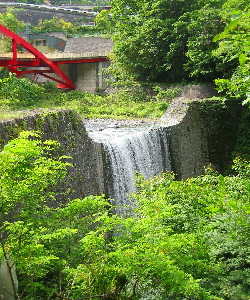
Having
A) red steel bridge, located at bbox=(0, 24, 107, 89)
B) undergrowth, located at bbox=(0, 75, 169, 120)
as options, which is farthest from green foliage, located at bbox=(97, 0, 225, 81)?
red steel bridge, located at bbox=(0, 24, 107, 89)

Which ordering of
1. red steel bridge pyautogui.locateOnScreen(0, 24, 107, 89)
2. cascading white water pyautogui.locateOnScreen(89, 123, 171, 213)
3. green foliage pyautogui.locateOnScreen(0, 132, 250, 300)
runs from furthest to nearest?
red steel bridge pyautogui.locateOnScreen(0, 24, 107, 89)
cascading white water pyautogui.locateOnScreen(89, 123, 171, 213)
green foliage pyautogui.locateOnScreen(0, 132, 250, 300)

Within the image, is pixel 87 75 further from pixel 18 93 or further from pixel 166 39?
pixel 18 93

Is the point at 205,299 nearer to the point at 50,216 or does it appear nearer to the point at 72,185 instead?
the point at 50,216

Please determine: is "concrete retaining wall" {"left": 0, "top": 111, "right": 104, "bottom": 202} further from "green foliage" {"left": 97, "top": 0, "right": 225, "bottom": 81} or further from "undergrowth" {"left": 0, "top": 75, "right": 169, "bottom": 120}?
"green foliage" {"left": 97, "top": 0, "right": 225, "bottom": 81}

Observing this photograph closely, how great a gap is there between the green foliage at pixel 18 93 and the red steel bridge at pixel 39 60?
65cm

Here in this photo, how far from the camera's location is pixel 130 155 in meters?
14.0

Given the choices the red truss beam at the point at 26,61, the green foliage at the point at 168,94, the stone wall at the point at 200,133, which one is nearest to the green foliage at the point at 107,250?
the stone wall at the point at 200,133

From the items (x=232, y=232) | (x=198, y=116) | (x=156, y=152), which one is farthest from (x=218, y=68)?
(x=232, y=232)

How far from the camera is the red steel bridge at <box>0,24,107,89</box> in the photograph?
20.8 metres

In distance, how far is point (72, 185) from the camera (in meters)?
11.1

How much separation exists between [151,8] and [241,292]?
18.5 m

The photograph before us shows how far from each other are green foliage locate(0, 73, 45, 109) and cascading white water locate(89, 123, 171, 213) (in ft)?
15.9

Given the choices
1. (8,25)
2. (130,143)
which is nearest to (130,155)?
(130,143)

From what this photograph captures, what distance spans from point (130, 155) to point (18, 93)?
8237 mm
